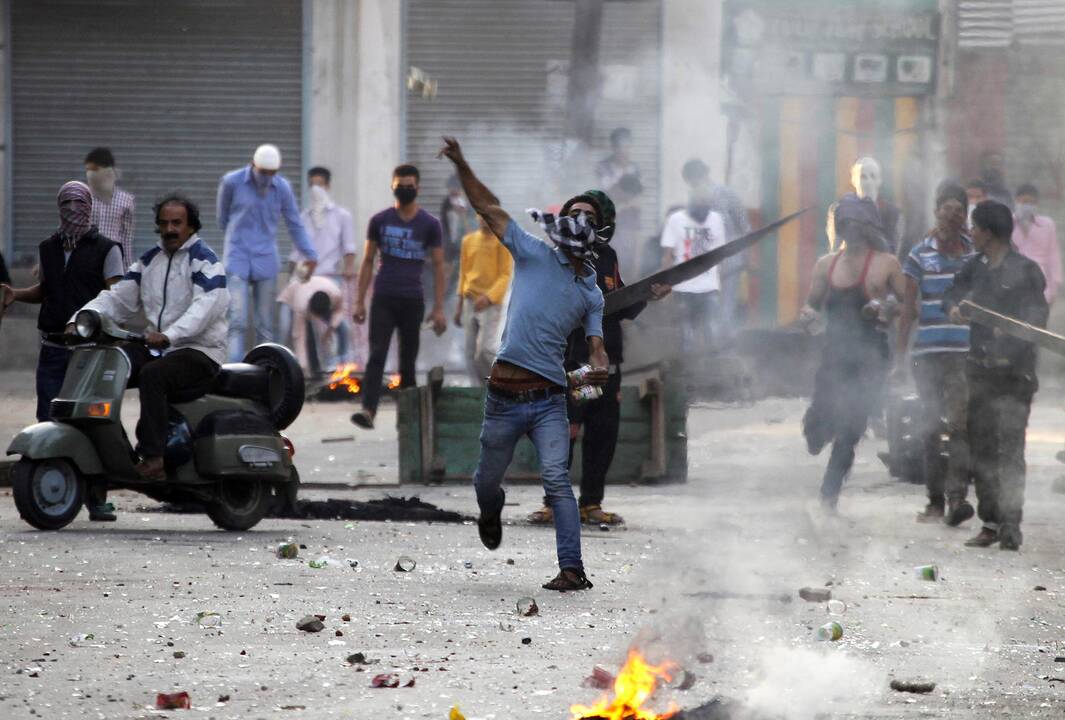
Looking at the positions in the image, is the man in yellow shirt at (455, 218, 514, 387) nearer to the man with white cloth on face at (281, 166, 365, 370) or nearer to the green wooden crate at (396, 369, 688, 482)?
the green wooden crate at (396, 369, 688, 482)

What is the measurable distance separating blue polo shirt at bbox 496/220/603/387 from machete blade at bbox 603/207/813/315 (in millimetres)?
1331

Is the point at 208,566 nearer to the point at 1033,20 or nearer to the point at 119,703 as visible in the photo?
the point at 119,703

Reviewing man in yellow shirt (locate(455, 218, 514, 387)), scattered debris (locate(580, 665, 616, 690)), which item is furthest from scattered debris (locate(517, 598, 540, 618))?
man in yellow shirt (locate(455, 218, 514, 387))

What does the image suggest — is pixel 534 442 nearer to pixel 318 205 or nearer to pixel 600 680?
pixel 600 680

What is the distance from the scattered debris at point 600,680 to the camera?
546 cm

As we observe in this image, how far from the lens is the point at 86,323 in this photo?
8.75 m

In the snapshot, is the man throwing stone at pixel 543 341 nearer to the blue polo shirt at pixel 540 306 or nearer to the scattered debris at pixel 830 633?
the blue polo shirt at pixel 540 306

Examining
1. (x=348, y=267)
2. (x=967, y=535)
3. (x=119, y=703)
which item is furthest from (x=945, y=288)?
(x=348, y=267)

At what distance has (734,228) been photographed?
10.7 metres

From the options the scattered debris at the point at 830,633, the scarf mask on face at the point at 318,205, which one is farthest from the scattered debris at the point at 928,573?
the scarf mask on face at the point at 318,205

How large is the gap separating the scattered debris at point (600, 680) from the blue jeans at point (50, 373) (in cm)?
485

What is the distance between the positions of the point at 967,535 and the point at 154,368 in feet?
12.8

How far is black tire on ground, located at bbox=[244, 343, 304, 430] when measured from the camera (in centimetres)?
920

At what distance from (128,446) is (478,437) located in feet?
9.12
